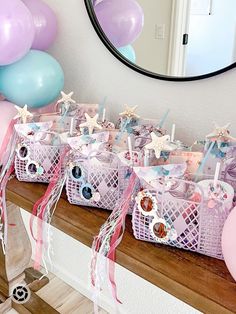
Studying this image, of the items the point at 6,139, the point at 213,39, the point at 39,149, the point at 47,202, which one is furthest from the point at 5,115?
the point at 213,39

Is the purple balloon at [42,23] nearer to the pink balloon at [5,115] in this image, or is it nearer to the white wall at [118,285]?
the pink balloon at [5,115]

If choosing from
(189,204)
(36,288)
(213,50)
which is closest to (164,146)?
(189,204)

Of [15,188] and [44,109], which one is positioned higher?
[44,109]

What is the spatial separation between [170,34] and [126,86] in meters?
0.23

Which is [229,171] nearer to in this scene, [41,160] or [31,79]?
[41,160]

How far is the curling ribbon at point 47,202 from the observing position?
909 mm

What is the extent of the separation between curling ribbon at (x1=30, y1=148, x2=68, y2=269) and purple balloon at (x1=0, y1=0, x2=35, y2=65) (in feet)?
1.14

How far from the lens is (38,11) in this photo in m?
1.22

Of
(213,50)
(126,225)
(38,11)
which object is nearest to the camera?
(126,225)

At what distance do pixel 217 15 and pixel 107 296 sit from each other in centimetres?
120

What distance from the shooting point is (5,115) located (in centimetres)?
110

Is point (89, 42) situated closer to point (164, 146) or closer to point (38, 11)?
point (38, 11)

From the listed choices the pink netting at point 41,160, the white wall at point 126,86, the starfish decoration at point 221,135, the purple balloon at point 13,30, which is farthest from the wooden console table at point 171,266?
the purple balloon at point 13,30

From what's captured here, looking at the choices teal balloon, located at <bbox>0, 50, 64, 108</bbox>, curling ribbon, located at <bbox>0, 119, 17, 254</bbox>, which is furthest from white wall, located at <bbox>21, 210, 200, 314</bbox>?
teal balloon, located at <bbox>0, 50, 64, 108</bbox>
